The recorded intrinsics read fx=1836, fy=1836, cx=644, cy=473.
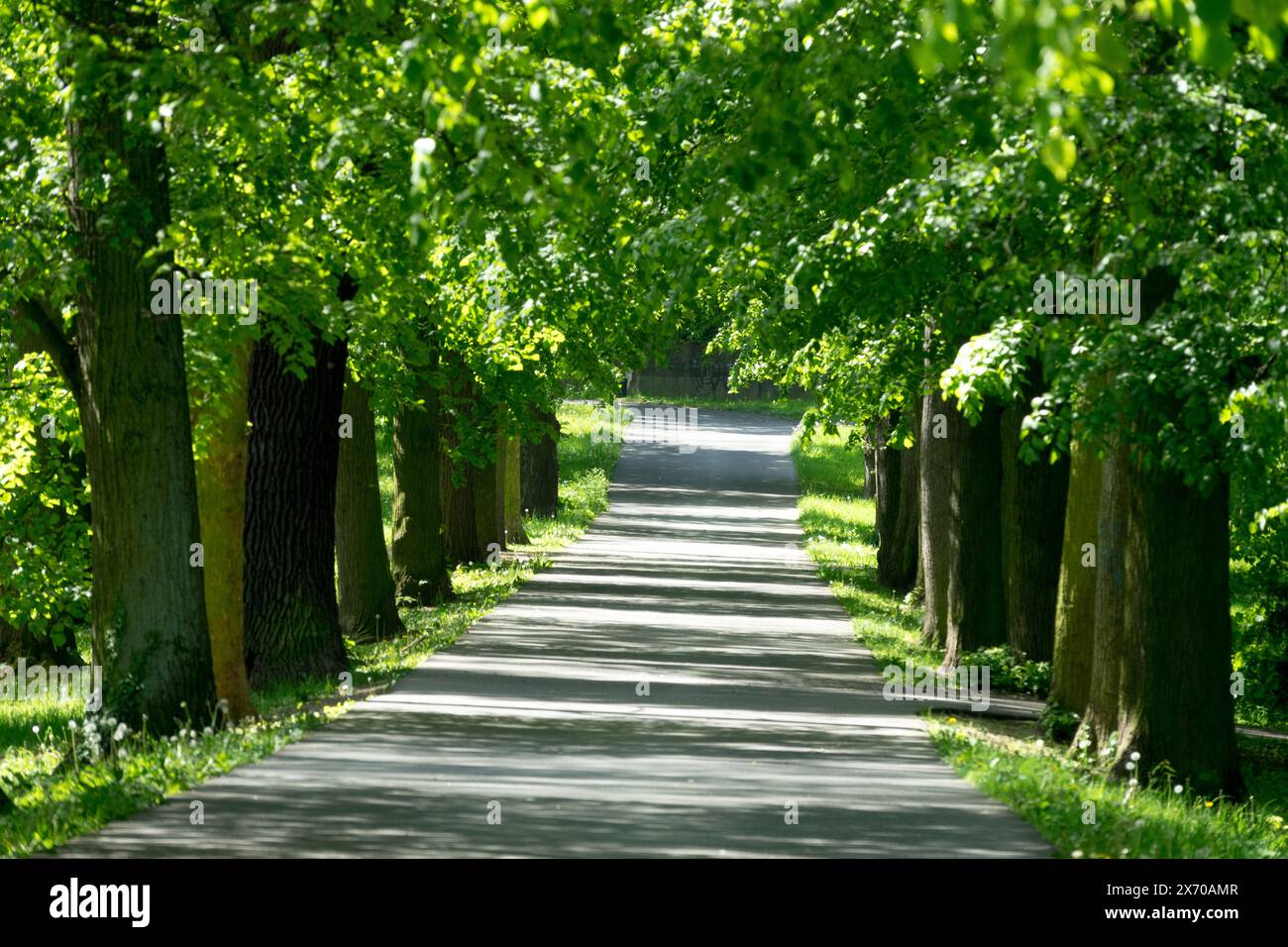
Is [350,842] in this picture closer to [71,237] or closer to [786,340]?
[71,237]

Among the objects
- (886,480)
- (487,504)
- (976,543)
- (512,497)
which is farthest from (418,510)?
(512,497)

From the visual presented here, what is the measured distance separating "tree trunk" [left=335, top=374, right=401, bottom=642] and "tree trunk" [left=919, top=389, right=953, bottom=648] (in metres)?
6.81

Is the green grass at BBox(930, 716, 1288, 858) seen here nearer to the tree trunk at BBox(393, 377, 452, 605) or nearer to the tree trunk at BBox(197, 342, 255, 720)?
the tree trunk at BBox(197, 342, 255, 720)

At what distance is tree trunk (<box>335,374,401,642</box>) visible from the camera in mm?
23312

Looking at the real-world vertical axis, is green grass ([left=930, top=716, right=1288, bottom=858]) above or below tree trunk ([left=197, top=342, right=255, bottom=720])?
below

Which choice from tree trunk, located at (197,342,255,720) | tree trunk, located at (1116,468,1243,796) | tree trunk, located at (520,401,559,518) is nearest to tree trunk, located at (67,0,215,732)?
tree trunk, located at (197,342,255,720)

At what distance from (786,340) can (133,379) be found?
7656 millimetres

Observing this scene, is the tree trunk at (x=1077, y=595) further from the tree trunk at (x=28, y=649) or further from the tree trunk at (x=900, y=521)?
the tree trunk at (x=28, y=649)

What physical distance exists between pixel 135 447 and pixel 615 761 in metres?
4.10

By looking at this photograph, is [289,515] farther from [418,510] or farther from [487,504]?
[487,504]

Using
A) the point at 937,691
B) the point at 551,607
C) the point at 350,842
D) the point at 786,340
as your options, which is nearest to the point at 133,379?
the point at 350,842

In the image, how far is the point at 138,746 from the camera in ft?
41.5

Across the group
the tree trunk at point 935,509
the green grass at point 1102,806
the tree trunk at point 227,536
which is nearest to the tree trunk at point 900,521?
the tree trunk at point 935,509

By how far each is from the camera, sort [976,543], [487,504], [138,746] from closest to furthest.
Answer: [138,746] → [976,543] → [487,504]
